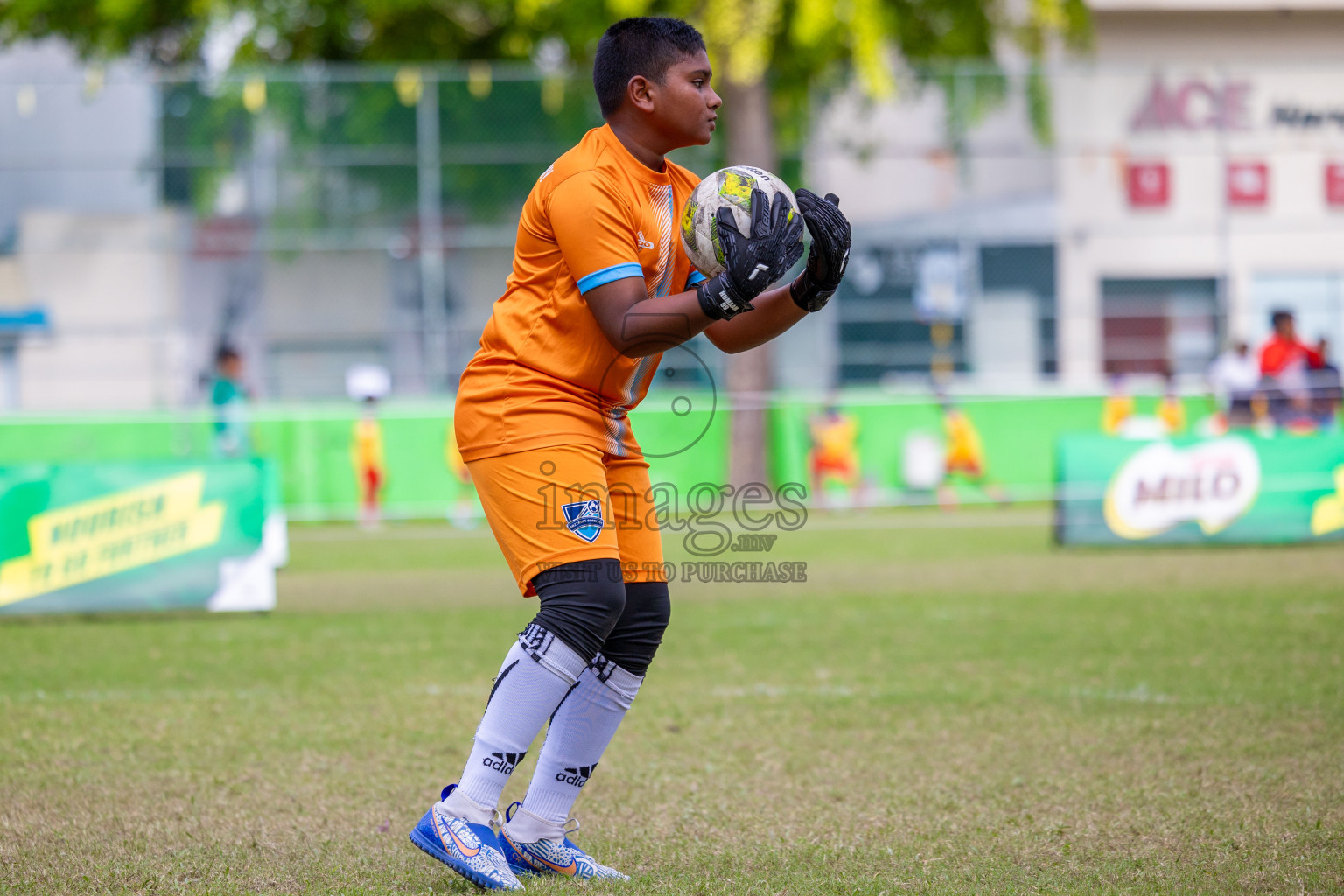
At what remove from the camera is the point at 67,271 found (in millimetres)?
18734

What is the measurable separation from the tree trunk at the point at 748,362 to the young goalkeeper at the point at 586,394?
1333 cm

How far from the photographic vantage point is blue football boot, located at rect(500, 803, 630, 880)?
3.67 metres

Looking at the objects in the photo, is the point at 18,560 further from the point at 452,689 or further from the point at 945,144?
the point at 945,144

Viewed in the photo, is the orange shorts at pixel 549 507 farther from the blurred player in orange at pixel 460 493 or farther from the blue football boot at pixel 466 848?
the blurred player in orange at pixel 460 493

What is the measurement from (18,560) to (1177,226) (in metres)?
16.0

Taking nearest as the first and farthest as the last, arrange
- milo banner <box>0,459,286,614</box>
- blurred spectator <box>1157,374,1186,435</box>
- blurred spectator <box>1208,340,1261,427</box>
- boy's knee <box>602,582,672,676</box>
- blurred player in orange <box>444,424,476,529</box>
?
boy's knee <box>602,582,672,676</box> → milo banner <box>0,459,286,614</box> → blurred spectator <box>1208,340,1261,427</box> → blurred player in orange <box>444,424,476,529</box> → blurred spectator <box>1157,374,1186,435</box>

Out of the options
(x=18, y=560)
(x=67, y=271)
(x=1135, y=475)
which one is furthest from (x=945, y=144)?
(x=18, y=560)

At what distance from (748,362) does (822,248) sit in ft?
49.1

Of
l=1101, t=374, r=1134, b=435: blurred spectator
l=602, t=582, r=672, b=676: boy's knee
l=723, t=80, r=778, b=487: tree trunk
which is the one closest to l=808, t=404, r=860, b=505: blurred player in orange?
l=723, t=80, r=778, b=487: tree trunk

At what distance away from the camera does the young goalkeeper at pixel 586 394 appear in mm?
3416

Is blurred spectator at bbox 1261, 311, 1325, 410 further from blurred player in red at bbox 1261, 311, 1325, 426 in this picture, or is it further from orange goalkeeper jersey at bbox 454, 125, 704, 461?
orange goalkeeper jersey at bbox 454, 125, 704, 461

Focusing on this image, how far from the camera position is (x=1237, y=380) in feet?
58.6

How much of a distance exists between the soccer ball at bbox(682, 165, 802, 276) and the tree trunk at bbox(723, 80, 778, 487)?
13500 millimetres

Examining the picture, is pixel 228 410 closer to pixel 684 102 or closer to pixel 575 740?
pixel 575 740
